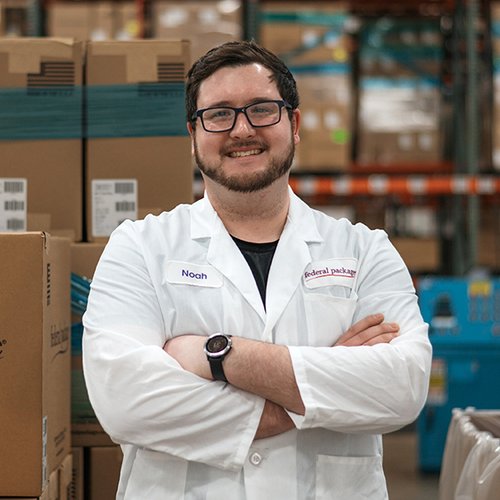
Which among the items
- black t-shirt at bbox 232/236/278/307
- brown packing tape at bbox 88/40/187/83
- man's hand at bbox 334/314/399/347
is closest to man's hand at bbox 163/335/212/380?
black t-shirt at bbox 232/236/278/307

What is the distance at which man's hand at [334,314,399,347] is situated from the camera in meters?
2.43

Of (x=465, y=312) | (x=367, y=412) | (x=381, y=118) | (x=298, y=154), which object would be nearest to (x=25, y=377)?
(x=367, y=412)

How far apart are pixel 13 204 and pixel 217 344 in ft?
3.39

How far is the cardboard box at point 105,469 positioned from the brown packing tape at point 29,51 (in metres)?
1.17

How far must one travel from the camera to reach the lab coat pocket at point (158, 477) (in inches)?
92.9

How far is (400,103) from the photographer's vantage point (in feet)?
22.8

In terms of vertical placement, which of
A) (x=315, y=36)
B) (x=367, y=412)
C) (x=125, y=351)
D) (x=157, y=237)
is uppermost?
(x=315, y=36)

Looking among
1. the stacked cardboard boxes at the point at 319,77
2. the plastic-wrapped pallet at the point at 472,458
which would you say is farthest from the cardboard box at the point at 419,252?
the plastic-wrapped pallet at the point at 472,458

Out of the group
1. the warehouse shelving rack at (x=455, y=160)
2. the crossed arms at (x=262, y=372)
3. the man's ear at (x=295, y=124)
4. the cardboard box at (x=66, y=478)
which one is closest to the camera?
the crossed arms at (x=262, y=372)

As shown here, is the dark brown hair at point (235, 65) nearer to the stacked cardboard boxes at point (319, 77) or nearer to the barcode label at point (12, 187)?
the barcode label at point (12, 187)

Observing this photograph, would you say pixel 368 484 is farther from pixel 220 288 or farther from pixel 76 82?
pixel 76 82

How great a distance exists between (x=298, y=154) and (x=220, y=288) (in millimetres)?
4163

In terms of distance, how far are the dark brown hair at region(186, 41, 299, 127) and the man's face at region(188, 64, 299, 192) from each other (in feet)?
0.07

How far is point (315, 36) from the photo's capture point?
6.50 meters
